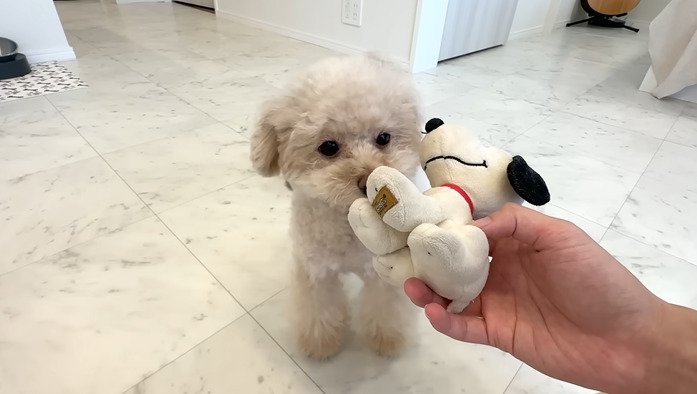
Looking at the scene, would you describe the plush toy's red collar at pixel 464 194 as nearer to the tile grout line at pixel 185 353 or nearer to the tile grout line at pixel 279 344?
the tile grout line at pixel 279 344

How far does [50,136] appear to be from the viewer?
5.01 ft

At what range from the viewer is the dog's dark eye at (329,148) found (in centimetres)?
63

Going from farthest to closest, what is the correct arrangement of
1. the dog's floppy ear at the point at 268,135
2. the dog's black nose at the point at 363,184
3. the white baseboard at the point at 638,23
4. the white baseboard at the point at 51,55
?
the white baseboard at the point at 638,23 → the white baseboard at the point at 51,55 → the dog's floppy ear at the point at 268,135 → the dog's black nose at the point at 363,184

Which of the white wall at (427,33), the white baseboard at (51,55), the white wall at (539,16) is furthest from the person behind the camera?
the white wall at (539,16)

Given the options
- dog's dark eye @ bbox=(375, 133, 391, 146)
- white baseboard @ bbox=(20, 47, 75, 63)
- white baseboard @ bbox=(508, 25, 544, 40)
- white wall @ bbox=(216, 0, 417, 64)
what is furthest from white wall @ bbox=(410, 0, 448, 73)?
white baseboard @ bbox=(20, 47, 75, 63)

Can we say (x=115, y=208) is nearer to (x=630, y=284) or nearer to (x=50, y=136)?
(x=50, y=136)

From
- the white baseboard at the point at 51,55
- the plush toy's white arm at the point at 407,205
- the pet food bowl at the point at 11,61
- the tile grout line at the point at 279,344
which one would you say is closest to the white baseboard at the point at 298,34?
the white baseboard at the point at 51,55

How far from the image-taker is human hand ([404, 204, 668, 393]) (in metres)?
0.48

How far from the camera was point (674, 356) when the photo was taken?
0.48 metres

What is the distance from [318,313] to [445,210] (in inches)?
17.0

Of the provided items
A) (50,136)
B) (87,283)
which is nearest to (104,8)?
(50,136)

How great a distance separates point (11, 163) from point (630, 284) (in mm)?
1790

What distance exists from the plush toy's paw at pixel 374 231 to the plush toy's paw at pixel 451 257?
3cm

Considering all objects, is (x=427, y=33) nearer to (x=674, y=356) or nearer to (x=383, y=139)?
(x=383, y=139)
